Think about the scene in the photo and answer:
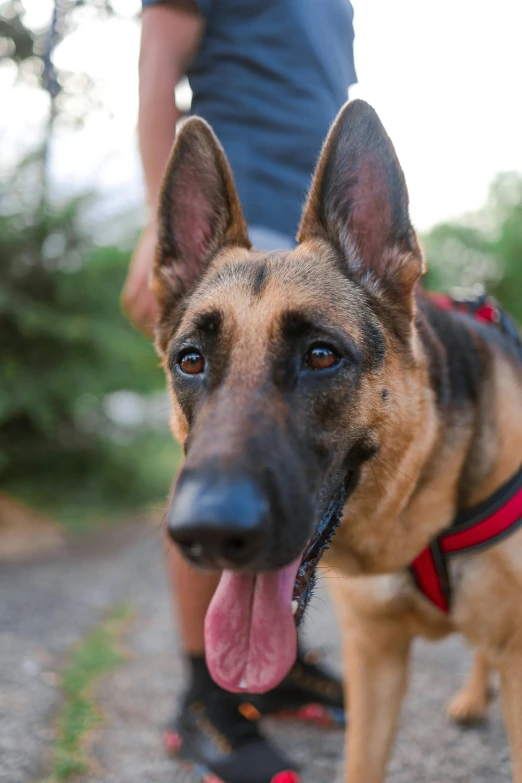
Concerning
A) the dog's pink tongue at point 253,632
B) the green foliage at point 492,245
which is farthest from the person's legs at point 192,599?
the green foliage at point 492,245

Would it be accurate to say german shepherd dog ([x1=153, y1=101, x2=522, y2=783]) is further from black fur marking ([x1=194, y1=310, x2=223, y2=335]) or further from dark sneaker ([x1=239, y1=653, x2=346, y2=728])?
dark sneaker ([x1=239, y1=653, x2=346, y2=728])

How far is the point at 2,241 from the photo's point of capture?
685cm

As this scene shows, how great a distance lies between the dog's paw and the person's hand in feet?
7.32

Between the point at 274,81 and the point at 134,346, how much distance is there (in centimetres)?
454

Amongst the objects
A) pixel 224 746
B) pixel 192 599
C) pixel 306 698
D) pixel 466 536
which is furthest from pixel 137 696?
pixel 466 536

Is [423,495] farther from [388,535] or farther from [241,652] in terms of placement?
[241,652]

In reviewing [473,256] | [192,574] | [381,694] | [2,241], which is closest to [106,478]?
[2,241]

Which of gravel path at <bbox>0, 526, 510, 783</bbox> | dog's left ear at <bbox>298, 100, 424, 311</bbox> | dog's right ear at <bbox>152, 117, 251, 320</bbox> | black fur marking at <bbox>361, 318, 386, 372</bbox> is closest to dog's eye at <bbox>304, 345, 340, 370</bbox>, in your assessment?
black fur marking at <bbox>361, 318, 386, 372</bbox>

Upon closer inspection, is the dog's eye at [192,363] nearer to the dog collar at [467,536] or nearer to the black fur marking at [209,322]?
the black fur marking at [209,322]

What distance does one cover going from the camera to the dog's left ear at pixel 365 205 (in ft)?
7.42

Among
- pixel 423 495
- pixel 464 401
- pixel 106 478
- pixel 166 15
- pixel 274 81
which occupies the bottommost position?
pixel 106 478

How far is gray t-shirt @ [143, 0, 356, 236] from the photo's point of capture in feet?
8.96

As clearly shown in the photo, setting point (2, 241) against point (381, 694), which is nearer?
point (381, 694)

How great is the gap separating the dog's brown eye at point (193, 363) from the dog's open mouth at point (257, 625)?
1.94 feet
